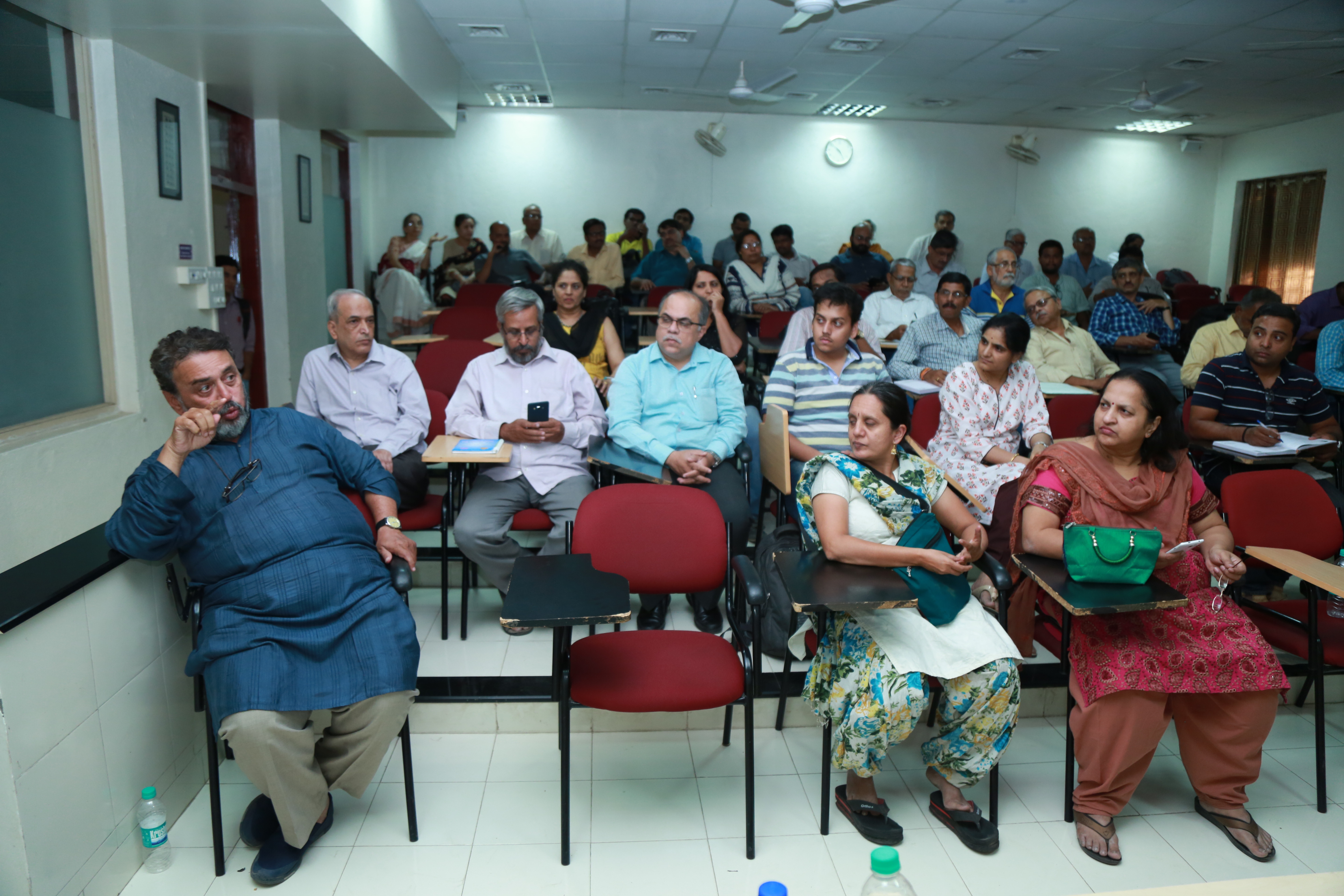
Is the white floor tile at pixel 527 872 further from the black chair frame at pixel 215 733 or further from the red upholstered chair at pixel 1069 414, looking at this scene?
the red upholstered chair at pixel 1069 414

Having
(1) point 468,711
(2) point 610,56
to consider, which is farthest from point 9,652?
(2) point 610,56

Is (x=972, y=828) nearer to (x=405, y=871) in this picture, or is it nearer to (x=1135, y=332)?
(x=405, y=871)

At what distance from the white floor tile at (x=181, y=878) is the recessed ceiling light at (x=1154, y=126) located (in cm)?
1079

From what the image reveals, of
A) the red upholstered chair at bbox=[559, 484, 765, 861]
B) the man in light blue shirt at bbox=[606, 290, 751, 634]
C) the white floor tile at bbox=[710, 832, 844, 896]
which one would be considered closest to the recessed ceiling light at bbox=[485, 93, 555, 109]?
the man in light blue shirt at bbox=[606, 290, 751, 634]

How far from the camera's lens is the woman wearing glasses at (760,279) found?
6.80 m

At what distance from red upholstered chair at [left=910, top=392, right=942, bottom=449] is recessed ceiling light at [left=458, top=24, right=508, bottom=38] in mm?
4534

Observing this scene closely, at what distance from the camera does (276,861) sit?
2.07 meters

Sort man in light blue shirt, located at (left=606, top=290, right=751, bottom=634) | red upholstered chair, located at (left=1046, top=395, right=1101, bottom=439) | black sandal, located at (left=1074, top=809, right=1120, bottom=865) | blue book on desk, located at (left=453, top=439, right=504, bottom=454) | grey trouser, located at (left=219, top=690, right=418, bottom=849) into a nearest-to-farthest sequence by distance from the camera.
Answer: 1. grey trouser, located at (left=219, top=690, right=418, bottom=849)
2. black sandal, located at (left=1074, top=809, right=1120, bottom=865)
3. blue book on desk, located at (left=453, top=439, right=504, bottom=454)
4. man in light blue shirt, located at (left=606, top=290, right=751, bottom=634)
5. red upholstered chair, located at (left=1046, top=395, right=1101, bottom=439)

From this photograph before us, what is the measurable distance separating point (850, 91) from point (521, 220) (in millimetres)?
3953

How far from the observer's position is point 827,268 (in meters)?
6.12

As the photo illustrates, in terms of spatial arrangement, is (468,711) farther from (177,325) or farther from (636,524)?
(177,325)

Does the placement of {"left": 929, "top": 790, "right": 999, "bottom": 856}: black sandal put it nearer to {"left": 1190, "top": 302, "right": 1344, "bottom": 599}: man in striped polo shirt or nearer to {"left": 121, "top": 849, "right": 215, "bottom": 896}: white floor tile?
{"left": 121, "top": 849, "right": 215, "bottom": 896}: white floor tile

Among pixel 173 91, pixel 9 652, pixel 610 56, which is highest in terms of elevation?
pixel 610 56

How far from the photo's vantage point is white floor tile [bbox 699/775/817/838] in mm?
2289
